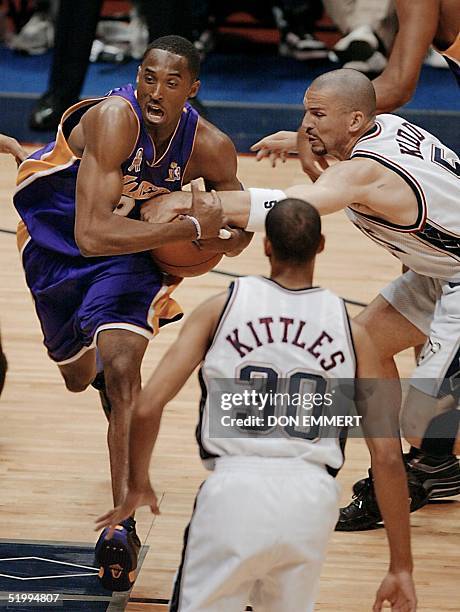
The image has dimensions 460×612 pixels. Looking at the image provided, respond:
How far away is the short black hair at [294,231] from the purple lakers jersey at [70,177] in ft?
4.43

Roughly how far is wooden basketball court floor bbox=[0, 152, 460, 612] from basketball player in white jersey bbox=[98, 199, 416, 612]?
3.15 ft

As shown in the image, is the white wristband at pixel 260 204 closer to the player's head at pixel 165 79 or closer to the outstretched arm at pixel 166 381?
the player's head at pixel 165 79

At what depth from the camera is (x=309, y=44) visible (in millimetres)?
11750

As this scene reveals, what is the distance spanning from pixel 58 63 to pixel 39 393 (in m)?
4.54

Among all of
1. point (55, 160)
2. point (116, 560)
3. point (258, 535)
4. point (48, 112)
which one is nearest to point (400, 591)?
point (258, 535)

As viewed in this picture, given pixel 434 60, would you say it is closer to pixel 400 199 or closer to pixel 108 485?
pixel 108 485

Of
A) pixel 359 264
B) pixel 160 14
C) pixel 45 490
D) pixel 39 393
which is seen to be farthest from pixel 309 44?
pixel 45 490

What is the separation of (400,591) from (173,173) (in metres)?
1.88

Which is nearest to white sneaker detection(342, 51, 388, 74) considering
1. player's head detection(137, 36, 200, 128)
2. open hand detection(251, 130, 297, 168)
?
open hand detection(251, 130, 297, 168)

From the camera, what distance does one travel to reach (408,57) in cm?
481

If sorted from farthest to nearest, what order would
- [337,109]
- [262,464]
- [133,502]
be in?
[337,109] < [133,502] < [262,464]

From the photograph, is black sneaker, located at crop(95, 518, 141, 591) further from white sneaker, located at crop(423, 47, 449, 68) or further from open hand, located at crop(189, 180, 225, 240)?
white sneaker, located at crop(423, 47, 449, 68)

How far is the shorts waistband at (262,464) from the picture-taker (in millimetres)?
2969

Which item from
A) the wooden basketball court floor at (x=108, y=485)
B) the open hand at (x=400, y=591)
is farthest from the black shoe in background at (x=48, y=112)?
the open hand at (x=400, y=591)
